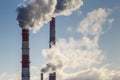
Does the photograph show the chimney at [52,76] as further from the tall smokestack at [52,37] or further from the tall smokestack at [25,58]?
the tall smokestack at [25,58]

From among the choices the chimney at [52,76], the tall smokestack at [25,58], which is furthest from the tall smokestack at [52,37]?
the tall smokestack at [25,58]

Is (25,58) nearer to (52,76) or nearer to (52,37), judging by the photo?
(52,76)

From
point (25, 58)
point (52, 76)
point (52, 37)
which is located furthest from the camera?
point (52, 37)

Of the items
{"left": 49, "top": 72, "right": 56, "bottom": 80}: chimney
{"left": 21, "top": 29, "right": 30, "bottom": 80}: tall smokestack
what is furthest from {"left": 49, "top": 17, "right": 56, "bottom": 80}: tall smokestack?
{"left": 21, "top": 29, "right": 30, "bottom": 80}: tall smokestack

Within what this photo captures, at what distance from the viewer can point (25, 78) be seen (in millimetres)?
41344

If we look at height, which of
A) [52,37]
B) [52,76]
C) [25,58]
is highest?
[52,37]

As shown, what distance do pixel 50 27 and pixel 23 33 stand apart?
35.3 ft

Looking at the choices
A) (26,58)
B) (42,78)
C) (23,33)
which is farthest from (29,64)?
(42,78)

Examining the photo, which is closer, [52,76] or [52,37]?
[52,76]

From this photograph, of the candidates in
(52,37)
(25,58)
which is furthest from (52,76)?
(25,58)

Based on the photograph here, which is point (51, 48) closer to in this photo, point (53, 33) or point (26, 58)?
point (53, 33)

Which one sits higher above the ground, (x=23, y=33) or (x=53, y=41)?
(x=53, y=41)

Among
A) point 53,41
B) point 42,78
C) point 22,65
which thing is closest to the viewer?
point 22,65

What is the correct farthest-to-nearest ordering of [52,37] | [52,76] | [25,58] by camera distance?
1. [52,37]
2. [52,76]
3. [25,58]
